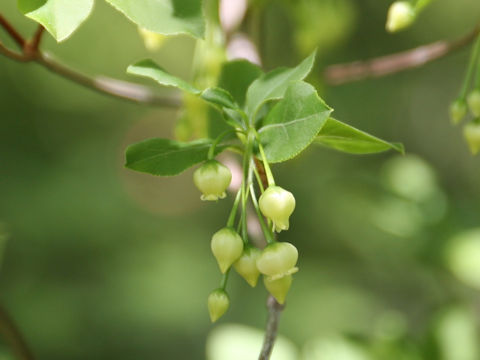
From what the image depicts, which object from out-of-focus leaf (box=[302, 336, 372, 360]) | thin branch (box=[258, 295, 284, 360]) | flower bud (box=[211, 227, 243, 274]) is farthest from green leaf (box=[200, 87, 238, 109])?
out-of-focus leaf (box=[302, 336, 372, 360])

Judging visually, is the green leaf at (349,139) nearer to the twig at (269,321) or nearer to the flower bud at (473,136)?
the twig at (269,321)

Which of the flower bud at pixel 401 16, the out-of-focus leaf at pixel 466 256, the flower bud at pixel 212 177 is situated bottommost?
the flower bud at pixel 212 177

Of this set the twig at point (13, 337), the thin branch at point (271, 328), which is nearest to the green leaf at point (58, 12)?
the thin branch at point (271, 328)

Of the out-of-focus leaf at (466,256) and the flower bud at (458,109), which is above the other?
the out-of-focus leaf at (466,256)

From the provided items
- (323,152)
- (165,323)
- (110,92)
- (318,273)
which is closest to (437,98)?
(323,152)

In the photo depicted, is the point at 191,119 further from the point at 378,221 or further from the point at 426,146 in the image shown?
the point at 426,146

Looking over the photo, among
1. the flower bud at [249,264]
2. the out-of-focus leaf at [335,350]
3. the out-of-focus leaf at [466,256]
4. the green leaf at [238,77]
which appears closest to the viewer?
the flower bud at [249,264]

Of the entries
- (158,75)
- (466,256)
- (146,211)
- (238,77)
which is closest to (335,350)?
(466,256)

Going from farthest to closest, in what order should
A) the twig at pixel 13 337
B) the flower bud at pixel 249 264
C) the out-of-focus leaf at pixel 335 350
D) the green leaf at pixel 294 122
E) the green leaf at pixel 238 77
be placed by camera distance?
the out-of-focus leaf at pixel 335 350 → the twig at pixel 13 337 → the green leaf at pixel 238 77 → the flower bud at pixel 249 264 → the green leaf at pixel 294 122
